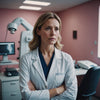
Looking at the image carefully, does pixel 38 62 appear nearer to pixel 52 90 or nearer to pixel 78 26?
pixel 52 90

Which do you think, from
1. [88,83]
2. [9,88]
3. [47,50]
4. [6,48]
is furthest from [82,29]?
[47,50]

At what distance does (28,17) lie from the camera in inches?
229

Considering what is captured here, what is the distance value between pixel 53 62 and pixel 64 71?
0.11 meters

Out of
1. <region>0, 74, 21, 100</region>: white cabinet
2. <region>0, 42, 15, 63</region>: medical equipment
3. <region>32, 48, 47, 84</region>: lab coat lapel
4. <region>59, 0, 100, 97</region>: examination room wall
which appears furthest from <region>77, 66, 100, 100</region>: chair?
<region>0, 42, 15, 63</region>: medical equipment

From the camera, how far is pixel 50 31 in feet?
3.83

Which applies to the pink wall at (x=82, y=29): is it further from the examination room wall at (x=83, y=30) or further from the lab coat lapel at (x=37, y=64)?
the lab coat lapel at (x=37, y=64)

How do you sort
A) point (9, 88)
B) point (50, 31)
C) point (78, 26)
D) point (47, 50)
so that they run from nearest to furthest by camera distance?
point (50, 31), point (47, 50), point (9, 88), point (78, 26)

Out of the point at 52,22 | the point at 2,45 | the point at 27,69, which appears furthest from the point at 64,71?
the point at 2,45

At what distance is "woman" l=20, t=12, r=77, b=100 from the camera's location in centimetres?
117

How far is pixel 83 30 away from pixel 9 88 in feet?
9.14

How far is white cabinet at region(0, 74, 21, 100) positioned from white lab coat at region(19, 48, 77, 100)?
5.12ft

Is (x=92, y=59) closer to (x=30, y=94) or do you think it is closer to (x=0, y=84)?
(x=0, y=84)

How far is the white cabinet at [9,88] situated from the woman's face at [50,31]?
171 centimetres

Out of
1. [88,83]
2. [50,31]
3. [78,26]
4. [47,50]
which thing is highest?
[78,26]
